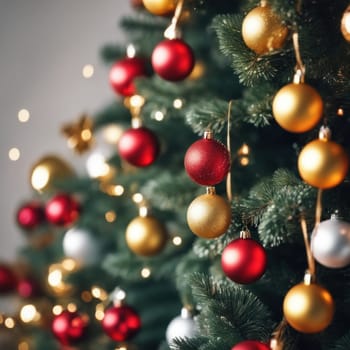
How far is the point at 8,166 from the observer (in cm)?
173

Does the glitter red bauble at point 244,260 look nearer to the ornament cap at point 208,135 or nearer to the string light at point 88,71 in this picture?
the ornament cap at point 208,135

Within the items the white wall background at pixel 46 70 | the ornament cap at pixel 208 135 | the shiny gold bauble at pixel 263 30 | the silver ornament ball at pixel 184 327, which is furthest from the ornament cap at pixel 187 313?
the white wall background at pixel 46 70

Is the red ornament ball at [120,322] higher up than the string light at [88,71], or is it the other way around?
the string light at [88,71]

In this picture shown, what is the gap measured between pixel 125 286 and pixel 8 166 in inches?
27.7

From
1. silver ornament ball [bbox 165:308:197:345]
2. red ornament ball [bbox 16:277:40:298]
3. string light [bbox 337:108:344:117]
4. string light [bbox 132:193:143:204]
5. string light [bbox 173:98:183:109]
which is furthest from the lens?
red ornament ball [bbox 16:277:40:298]

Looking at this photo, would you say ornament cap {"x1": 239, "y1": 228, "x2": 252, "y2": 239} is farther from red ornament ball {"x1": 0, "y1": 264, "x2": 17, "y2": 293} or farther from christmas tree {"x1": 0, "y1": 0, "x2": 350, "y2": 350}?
red ornament ball {"x1": 0, "y1": 264, "x2": 17, "y2": 293}

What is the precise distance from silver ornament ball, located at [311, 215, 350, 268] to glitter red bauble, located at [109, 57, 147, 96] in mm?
475

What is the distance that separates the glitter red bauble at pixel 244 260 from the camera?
2.28 feet

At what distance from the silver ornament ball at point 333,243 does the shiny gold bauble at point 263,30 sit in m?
0.23

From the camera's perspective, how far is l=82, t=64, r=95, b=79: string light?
65.5 inches

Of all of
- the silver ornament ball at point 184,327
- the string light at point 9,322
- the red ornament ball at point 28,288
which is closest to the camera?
the silver ornament ball at point 184,327

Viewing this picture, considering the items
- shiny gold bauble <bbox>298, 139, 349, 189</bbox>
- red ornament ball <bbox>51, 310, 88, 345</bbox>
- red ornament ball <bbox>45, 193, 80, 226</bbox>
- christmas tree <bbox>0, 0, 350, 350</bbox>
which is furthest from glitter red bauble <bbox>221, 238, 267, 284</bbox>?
red ornament ball <bbox>45, 193, 80, 226</bbox>

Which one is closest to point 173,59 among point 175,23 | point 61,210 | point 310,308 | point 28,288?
point 175,23

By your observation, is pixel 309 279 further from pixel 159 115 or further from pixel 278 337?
pixel 159 115
